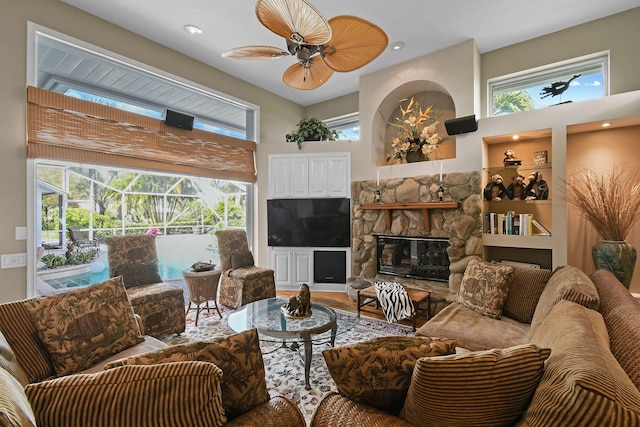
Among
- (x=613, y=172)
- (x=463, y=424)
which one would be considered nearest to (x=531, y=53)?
(x=613, y=172)

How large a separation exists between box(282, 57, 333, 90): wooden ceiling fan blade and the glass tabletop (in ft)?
7.20

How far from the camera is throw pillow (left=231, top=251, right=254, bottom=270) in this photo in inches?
168

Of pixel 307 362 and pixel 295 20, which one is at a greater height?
pixel 295 20

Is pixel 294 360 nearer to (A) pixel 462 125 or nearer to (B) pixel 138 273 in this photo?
(B) pixel 138 273

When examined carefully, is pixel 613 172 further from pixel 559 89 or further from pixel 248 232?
pixel 248 232

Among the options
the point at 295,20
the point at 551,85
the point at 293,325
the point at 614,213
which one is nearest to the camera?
the point at 295,20

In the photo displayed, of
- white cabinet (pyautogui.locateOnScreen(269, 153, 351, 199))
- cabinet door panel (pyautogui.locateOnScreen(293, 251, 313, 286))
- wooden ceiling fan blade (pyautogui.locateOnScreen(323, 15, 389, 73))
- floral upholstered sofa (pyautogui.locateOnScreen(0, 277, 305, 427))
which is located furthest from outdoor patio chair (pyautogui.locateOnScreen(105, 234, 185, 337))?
wooden ceiling fan blade (pyautogui.locateOnScreen(323, 15, 389, 73))

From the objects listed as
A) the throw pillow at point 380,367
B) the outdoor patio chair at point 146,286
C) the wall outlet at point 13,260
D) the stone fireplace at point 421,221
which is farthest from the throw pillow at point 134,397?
the stone fireplace at point 421,221

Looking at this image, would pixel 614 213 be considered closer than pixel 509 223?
Yes

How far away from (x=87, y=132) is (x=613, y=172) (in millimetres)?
6130

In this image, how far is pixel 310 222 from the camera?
5.12m

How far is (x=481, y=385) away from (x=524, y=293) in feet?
6.53

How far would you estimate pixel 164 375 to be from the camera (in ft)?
2.74

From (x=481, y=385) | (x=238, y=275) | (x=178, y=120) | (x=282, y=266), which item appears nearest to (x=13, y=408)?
(x=481, y=385)
